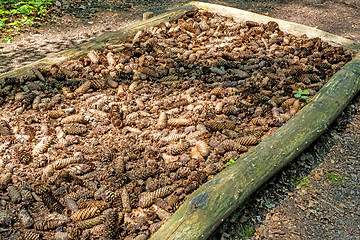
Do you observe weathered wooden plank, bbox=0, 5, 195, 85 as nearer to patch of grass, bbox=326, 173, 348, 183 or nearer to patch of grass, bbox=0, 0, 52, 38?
patch of grass, bbox=0, 0, 52, 38

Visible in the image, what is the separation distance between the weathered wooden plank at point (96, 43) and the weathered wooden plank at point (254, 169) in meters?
2.54

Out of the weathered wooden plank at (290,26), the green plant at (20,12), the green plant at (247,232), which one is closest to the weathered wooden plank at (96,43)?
the weathered wooden plank at (290,26)

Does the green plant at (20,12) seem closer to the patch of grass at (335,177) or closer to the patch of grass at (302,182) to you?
the patch of grass at (302,182)

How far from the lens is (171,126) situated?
292 cm

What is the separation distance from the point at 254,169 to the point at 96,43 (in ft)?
9.35

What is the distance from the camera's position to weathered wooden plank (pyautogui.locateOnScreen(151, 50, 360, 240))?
1.83 m

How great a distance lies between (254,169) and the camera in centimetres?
222

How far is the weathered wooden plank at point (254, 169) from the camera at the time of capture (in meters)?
1.83

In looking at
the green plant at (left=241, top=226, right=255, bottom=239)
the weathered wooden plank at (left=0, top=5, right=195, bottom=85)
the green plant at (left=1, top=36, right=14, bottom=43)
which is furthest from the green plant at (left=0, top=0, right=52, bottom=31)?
the green plant at (left=241, top=226, right=255, bottom=239)

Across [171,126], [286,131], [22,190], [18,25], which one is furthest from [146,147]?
[18,25]

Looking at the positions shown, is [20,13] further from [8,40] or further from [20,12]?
[8,40]

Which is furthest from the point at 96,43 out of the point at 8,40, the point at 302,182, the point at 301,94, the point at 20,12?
the point at 20,12

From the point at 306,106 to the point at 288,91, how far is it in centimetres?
47

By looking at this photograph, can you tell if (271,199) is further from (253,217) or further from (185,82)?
(185,82)
